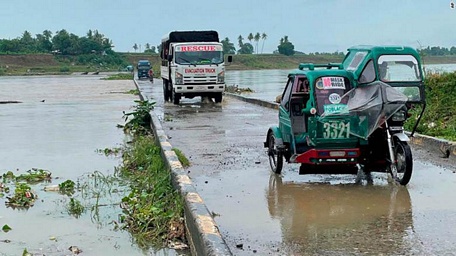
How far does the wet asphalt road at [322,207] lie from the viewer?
18.7ft

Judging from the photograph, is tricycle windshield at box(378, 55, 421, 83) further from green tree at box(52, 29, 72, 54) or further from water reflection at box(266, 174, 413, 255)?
green tree at box(52, 29, 72, 54)

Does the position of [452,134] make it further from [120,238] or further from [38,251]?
[38,251]

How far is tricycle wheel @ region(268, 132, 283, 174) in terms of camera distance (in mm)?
8808

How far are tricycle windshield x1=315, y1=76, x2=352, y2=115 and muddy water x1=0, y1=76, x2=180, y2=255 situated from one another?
289 centimetres

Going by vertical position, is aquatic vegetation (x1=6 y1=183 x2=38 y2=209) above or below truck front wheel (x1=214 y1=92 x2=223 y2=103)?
above

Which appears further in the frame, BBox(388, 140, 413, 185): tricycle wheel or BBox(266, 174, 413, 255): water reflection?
BBox(388, 140, 413, 185): tricycle wheel

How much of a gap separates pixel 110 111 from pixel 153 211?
1583 centimetres

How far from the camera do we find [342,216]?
671cm

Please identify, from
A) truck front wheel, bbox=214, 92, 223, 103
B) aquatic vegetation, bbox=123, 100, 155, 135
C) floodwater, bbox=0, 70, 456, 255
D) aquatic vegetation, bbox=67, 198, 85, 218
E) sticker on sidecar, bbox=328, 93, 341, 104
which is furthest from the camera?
truck front wheel, bbox=214, 92, 223, 103

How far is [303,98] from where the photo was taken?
28.2 ft

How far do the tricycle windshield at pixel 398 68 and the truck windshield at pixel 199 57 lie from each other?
15425 millimetres

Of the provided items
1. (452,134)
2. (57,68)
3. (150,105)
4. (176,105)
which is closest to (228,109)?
(176,105)

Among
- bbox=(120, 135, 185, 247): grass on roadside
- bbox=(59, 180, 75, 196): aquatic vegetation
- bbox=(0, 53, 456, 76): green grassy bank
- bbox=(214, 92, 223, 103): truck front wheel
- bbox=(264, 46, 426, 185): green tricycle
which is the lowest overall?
bbox=(0, 53, 456, 76): green grassy bank

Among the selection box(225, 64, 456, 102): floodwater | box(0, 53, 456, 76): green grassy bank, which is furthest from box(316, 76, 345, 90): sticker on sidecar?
box(0, 53, 456, 76): green grassy bank
